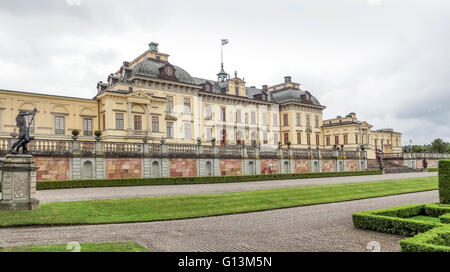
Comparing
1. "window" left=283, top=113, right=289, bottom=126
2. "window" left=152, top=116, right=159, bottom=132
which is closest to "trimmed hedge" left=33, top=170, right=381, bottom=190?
"window" left=152, top=116, right=159, bottom=132

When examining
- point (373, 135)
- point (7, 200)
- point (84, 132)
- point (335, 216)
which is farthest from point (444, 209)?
point (373, 135)

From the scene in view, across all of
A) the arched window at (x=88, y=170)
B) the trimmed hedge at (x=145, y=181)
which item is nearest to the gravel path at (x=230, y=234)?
the trimmed hedge at (x=145, y=181)

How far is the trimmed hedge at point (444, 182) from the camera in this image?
14.0 m

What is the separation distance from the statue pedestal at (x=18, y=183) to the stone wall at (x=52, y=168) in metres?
12.3

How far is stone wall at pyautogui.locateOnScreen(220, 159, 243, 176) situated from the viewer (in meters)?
Result: 35.6

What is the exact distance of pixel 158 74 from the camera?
4422cm

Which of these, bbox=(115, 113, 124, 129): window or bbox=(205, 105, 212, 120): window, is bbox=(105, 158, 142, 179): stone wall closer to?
bbox=(115, 113, 124, 129): window

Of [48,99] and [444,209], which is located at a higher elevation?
[48,99]

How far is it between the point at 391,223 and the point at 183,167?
2350cm

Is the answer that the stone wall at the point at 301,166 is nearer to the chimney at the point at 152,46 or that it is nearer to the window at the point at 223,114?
the window at the point at 223,114

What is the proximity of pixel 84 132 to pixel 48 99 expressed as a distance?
5382mm

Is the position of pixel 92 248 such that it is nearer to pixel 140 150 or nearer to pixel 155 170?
pixel 140 150

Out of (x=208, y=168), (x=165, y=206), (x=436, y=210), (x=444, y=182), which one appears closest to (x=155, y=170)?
(x=208, y=168)
